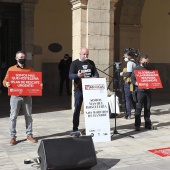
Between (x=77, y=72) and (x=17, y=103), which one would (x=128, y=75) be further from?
(x=17, y=103)

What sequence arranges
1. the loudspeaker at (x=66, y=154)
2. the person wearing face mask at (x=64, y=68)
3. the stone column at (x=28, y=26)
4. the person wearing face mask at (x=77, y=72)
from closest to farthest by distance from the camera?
the loudspeaker at (x=66, y=154) < the person wearing face mask at (x=77, y=72) < the person wearing face mask at (x=64, y=68) < the stone column at (x=28, y=26)

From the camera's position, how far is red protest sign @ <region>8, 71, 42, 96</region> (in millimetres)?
7027

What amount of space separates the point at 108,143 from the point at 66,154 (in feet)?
6.89

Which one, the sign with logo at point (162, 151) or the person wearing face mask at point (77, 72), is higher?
the person wearing face mask at point (77, 72)

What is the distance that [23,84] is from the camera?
23.2 feet

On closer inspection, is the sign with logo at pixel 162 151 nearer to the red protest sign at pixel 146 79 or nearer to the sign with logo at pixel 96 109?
the sign with logo at pixel 96 109

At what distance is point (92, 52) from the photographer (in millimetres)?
10664

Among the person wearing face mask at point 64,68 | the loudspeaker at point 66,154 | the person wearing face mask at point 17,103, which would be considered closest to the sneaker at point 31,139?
the person wearing face mask at point 17,103

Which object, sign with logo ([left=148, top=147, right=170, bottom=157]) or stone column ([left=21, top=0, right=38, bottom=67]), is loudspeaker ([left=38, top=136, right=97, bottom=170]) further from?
stone column ([left=21, top=0, right=38, bottom=67])

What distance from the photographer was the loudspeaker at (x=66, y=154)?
516cm

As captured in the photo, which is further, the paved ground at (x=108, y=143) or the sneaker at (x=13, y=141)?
the sneaker at (x=13, y=141)

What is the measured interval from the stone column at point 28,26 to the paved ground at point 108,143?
4.65m

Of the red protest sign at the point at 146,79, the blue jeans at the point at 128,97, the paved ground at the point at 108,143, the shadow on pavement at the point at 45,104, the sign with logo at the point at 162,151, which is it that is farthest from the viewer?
the shadow on pavement at the point at 45,104

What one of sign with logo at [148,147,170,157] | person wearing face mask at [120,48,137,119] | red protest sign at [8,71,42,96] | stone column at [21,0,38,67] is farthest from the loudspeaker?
stone column at [21,0,38,67]
